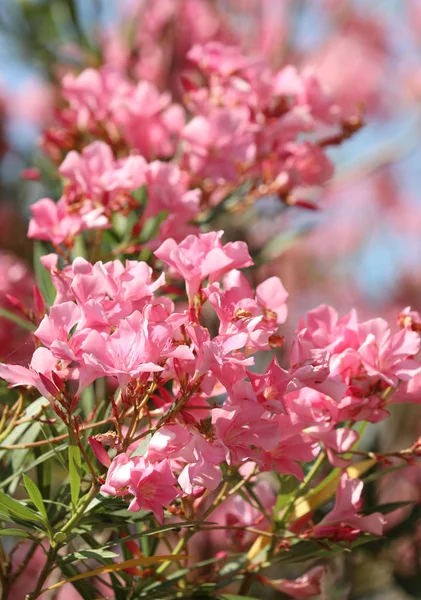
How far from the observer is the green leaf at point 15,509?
0.54m

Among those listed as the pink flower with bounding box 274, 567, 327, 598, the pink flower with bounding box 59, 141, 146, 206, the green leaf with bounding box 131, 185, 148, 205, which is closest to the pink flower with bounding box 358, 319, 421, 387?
the pink flower with bounding box 274, 567, 327, 598

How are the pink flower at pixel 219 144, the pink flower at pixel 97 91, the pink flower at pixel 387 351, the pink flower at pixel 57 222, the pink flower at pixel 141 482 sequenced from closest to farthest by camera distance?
1. the pink flower at pixel 141 482
2. the pink flower at pixel 387 351
3. the pink flower at pixel 57 222
4. the pink flower at pixel 219 144
5. the pink flower at pixel 97 91

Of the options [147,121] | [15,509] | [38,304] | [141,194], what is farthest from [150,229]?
[15,509]

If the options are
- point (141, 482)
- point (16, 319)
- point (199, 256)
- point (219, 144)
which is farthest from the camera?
point (219, 144)

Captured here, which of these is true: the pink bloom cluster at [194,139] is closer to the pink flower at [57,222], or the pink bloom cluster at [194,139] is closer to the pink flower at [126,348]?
the pink flower at [57,222]

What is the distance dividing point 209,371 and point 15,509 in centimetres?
18

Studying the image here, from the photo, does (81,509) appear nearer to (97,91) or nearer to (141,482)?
(141,482)

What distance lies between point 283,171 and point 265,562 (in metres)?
0.51

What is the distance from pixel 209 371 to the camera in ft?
1.80

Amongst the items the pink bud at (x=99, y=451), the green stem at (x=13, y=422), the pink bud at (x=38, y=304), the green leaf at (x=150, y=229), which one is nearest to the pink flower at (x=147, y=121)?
the green leaf at (x=150, y=229)

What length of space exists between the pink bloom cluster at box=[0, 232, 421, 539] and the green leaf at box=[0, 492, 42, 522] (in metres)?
0.07

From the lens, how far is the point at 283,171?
3.23ft

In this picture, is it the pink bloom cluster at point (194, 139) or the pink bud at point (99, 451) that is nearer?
the pink bud at point (99, 451)

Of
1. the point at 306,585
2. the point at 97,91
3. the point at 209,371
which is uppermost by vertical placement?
the point at 97,91
